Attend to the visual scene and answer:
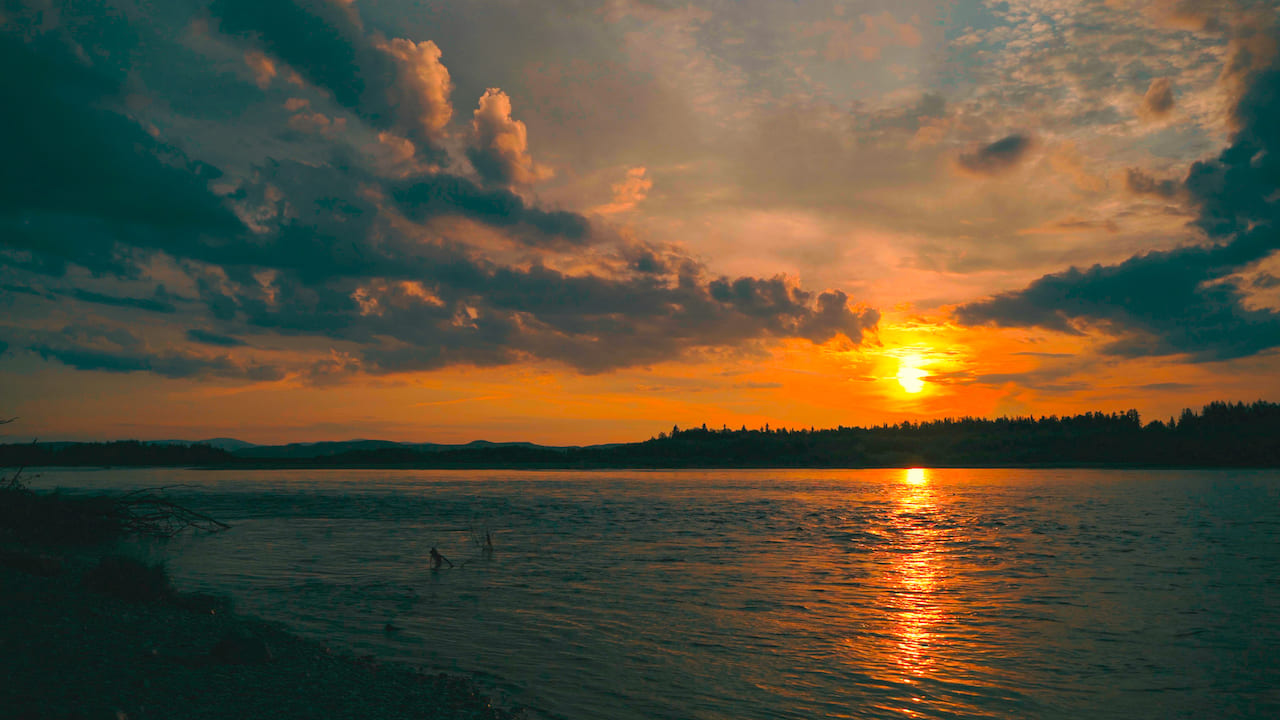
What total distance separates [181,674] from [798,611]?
15.6 metres

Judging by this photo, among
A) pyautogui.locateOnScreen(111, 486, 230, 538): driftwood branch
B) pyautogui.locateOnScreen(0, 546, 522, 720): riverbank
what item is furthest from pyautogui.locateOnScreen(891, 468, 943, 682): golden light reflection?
pyautogui.locateOnScreen(111, 486, 230, 538): driftwood branch

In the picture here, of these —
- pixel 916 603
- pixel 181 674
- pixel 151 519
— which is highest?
pixel 181 674

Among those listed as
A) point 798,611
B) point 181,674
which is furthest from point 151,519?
point 798,611

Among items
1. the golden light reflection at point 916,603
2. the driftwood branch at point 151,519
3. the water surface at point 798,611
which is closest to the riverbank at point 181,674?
the water surface at point 798,611

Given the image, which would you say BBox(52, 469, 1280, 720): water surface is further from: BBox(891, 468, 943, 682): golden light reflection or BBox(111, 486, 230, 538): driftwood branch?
BBox(111, 486, 230, 538): driftwood branch

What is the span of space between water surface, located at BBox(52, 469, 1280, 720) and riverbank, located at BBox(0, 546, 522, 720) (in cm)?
170

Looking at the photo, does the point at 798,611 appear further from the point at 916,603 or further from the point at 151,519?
the point at 151,519

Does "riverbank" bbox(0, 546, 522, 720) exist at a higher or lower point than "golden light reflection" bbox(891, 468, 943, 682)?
higher

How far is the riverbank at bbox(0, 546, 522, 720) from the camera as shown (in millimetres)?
10805

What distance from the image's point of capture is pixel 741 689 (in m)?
14.3

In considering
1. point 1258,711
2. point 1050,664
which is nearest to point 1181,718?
point 1258,711

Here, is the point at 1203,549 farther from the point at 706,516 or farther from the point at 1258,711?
the point at 706,516

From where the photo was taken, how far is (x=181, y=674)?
12.4 m

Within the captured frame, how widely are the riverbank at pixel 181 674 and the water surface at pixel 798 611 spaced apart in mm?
1698
